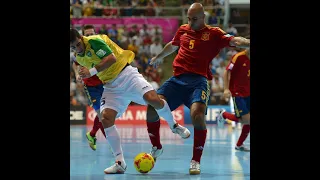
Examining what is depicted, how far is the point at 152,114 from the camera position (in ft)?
26.4

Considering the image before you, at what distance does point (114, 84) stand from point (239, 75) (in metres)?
4.37

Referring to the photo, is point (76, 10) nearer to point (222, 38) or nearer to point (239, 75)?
point (239, 75)

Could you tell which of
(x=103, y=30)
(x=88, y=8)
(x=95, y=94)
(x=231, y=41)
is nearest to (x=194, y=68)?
(x=231, y=41)

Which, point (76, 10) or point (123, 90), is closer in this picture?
point (123, 90)

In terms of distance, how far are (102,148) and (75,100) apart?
10.4m

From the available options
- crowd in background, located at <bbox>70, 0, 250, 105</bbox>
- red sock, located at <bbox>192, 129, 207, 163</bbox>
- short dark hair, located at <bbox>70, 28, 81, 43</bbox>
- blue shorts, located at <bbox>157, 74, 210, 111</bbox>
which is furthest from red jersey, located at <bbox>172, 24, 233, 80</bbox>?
crowd in background, located at <bbox>70, 0, 250, 105</bbox>

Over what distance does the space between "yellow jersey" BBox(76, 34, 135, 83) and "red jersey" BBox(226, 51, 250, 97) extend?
12.0ft

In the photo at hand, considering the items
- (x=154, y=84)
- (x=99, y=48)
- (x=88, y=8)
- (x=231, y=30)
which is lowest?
(x=154, y=84)

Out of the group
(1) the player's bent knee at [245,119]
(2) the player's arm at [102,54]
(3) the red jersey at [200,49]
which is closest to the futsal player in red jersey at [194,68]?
(3) the red jersey at [200,49]

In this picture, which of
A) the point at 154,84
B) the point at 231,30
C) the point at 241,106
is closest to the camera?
the point at 241,106

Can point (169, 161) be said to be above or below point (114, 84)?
below

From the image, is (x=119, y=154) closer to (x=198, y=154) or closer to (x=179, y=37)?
(x=198, y=154)

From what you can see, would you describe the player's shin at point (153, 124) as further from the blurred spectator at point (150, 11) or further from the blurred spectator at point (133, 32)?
the blurred spectator at point (150, 11)
